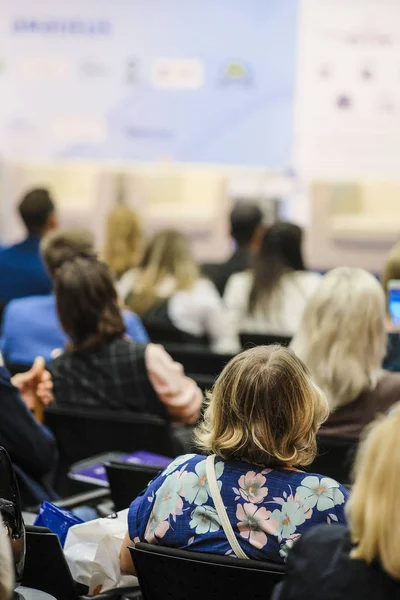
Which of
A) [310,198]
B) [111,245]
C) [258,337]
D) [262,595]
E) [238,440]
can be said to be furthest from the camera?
[310,198]

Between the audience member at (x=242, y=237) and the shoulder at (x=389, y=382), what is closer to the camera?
the shoulder at (x=389, y=382)

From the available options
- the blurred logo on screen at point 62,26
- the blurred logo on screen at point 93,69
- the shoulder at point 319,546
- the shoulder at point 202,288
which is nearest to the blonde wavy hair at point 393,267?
the shoulder at point 202,288

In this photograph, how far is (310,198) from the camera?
812 centimetres

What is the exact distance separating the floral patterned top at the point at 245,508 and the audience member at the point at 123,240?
146 inches

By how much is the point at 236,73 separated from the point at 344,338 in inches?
228

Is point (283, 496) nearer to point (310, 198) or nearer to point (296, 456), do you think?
point (296, 456)

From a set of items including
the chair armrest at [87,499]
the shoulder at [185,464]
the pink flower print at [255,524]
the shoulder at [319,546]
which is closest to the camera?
the shoulder at [319,546]

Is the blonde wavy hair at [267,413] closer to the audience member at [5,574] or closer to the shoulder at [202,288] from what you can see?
the audience member at [5,574]

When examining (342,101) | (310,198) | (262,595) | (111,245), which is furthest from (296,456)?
(342,101)

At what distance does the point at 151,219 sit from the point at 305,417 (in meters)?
6.50

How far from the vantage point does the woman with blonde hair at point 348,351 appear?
3.14 m

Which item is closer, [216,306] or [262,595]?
[262,595]

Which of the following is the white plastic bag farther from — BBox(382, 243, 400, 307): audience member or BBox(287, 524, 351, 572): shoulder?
BBox(382, 243, 400, 307): audience member

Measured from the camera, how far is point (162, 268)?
517 centimetres
